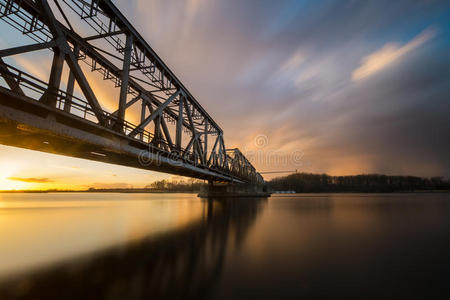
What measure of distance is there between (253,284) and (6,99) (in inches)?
391

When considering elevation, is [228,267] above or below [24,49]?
below

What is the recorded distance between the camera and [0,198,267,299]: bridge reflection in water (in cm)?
486

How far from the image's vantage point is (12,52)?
6.98 meters

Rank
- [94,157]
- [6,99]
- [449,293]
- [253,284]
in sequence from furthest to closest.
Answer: [94,157] < [6,99] < [253,284] < [449,293]

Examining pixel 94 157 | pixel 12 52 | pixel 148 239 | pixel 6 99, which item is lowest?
pixel 148 239

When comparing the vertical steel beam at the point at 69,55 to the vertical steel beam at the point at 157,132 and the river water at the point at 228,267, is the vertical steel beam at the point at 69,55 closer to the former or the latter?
the vertical steel beam at the point at 157,132

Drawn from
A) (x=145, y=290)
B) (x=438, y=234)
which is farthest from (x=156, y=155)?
(x=438, y=234)

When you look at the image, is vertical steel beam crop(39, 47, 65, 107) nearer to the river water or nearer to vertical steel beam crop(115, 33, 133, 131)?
vertical steel beam crop(115, 33, 133, 131)

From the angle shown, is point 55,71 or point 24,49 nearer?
point 24,49

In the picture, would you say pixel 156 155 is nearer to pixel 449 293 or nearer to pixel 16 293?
pixel 16 293

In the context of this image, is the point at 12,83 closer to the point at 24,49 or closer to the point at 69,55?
the point at 24,49

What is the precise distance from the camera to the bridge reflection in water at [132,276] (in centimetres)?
486

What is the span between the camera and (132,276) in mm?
5887

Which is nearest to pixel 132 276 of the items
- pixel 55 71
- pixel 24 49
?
pixel 55 71
